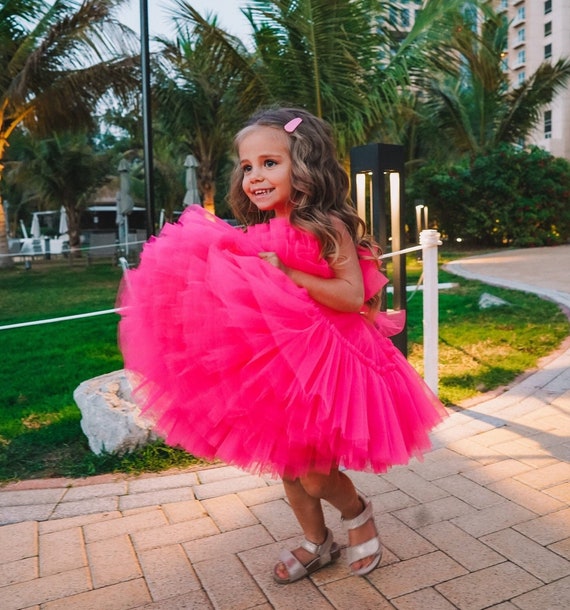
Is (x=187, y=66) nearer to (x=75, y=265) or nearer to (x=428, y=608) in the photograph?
(x=75, y=265)

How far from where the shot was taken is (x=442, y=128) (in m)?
20.7

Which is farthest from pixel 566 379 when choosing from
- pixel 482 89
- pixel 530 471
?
pixel 482 89

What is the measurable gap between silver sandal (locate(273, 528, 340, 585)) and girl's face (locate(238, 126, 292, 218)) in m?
1.27

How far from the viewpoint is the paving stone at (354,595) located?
6.90 ft

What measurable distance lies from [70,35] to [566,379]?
1270cm

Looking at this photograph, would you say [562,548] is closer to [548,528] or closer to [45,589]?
[548,528]

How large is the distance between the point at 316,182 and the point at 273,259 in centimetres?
33

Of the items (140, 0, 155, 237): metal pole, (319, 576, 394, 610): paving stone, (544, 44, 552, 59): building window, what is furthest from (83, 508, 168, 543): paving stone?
(544, 44, 552, 59): building window

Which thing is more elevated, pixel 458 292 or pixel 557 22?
pixel 557 22

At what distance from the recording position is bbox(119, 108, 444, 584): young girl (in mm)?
1860

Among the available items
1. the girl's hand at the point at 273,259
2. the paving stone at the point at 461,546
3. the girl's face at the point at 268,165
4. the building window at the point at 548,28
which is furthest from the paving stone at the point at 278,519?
the building window at the point at 548,28

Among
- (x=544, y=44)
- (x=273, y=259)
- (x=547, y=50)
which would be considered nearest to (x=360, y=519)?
(x=273, y=259)

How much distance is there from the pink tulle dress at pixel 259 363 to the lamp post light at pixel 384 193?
2.31 metres

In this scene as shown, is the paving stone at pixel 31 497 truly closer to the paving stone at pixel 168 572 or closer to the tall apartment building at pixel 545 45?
the paving stone at pixel 168 572
